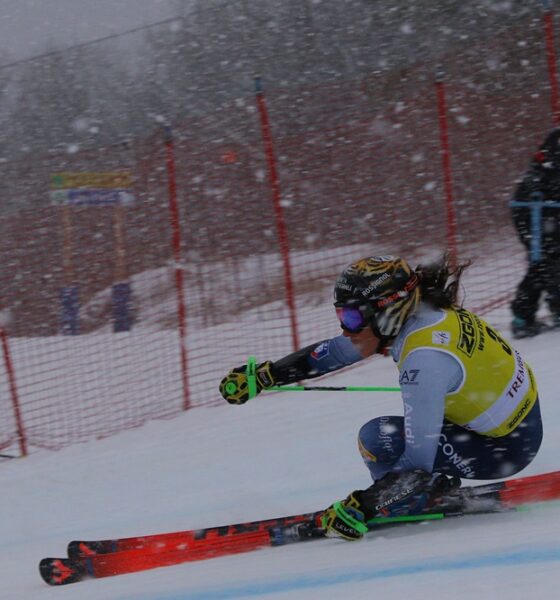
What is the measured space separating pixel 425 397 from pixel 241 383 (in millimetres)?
1240

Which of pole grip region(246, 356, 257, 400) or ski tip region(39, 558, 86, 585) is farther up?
pole grip region(246, 356, 257, 400)

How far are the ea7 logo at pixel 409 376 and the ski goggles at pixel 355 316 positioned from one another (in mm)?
274

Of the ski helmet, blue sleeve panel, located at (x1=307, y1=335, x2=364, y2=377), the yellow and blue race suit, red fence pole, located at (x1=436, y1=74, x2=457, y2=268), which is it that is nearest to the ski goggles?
the ski helmet

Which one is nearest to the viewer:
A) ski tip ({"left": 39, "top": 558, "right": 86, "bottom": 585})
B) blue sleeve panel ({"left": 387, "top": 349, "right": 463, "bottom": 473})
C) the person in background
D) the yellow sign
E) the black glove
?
→ blue sleeve panel ({"left": 387, "top": 349, "right": 463, "bottom": 473})

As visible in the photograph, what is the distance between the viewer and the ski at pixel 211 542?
3.82 metres

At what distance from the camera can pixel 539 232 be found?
716 centimetres

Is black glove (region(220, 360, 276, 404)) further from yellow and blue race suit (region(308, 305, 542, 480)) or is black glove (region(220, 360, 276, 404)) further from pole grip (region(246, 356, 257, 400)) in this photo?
A: yellow and blue race suit (region(308, 305, 542, 480))

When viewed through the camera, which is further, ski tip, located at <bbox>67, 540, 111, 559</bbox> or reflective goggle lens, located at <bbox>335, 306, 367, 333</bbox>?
ski tip, located at <bbox>67, 540, 111, 559</bbox>

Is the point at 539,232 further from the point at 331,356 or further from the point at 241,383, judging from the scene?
the point at 241,383

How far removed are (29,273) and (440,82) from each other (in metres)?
4.86

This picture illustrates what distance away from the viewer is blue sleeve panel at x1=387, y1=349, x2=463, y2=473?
11.2 feet

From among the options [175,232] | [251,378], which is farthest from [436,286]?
[175,232]

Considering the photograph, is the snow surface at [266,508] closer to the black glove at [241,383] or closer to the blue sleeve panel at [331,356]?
the black glove at [241,383]

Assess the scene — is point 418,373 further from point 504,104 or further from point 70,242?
point 504,104
